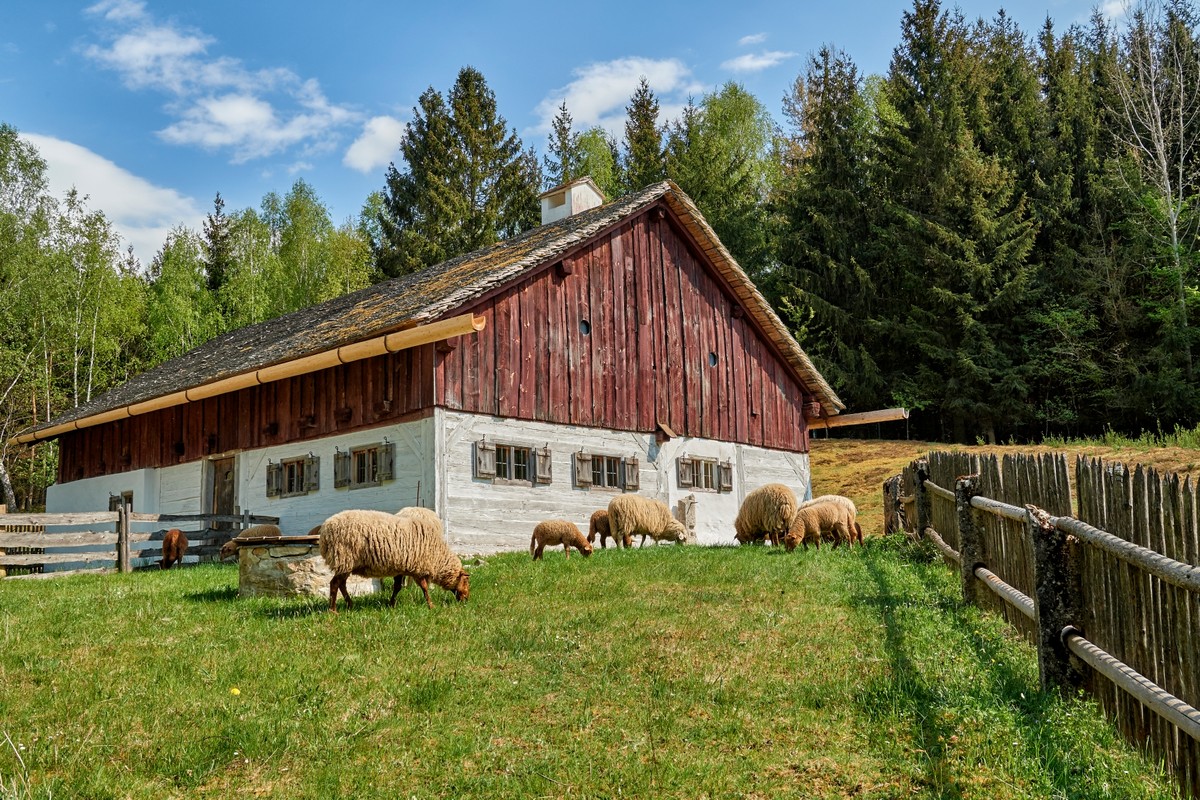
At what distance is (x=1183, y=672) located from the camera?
15.4 ft

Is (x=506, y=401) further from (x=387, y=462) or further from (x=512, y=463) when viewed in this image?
(x=387, y=462)

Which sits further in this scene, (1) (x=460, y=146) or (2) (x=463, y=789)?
(1) (x=460, y=146)

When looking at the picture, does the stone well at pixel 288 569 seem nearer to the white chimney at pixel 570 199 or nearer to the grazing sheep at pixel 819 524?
the grazing sheep at pixel 819 524

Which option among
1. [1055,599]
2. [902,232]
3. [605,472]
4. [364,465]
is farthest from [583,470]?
[902,232]

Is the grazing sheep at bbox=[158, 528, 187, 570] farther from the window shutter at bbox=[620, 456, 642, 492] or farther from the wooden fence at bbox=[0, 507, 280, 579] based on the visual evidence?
the window shutter at bbox=[620, 456, 642, 492]

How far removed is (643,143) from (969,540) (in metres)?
38.4

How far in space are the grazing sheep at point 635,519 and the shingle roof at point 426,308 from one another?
4588 mm

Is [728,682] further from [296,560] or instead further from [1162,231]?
[1162,231]

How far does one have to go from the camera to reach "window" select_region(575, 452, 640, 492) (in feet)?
63.7

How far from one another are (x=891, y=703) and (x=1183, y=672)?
1724 millimetres

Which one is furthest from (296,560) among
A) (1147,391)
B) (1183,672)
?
(1147,391)

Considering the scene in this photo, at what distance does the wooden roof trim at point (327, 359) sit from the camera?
616 inches

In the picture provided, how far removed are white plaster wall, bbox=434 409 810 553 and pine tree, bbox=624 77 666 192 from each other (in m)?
23.2

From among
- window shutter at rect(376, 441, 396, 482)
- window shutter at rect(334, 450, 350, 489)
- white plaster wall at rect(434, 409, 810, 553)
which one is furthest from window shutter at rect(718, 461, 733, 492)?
window shutter at rect(334, 450, 350, 489)
